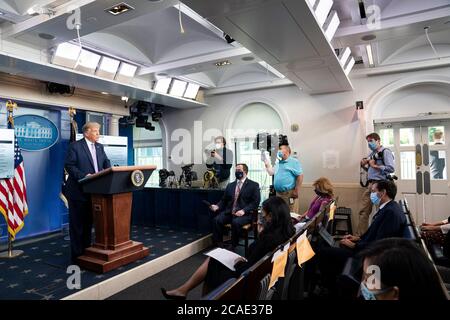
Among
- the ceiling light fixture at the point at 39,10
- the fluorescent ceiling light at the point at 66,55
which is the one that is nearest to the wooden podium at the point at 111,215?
the ceiling light fixture at the point at 39,10

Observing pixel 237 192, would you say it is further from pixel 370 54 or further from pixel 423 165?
pixel 423 165

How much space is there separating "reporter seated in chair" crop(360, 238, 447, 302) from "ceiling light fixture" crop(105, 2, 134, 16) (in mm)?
2562

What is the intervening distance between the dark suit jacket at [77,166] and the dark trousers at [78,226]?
9 centimetres

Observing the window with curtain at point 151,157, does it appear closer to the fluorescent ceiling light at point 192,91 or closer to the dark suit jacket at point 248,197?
the fluorescent ceiling light at point 192,91

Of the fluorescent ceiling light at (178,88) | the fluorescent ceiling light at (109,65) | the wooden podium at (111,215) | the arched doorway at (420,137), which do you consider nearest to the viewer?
the wooden podium at (111,215)

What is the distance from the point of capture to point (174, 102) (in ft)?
19.6

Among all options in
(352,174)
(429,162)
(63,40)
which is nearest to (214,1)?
(63,40)

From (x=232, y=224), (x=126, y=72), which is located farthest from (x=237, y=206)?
(x=126, y=72)

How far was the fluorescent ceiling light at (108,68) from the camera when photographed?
423 cm

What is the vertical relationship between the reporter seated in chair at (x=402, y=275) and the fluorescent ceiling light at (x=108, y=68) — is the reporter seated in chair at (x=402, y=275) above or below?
below

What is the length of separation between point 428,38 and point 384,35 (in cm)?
149

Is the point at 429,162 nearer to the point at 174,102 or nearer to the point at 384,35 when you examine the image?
the point at 384,35

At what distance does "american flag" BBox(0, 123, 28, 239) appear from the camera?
3.63 metres

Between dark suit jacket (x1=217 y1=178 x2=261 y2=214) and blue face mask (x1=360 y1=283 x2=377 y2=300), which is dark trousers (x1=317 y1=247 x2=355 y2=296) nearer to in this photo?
blue face mask (x1=360 y1=283 x2=377 y2=300)
